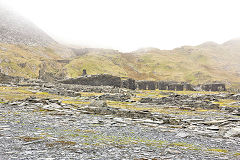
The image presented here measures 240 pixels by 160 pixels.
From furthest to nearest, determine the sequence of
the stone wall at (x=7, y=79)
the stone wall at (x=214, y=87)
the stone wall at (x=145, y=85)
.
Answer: the stone wall at (x=214, y=87)
the stone wall at (x=145, y=85)
the stone wall at (x=7, y=79)

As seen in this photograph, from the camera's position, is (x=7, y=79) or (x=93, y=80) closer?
(x=93, y=80)

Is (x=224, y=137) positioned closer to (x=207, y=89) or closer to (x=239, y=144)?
(x=239, y=144)

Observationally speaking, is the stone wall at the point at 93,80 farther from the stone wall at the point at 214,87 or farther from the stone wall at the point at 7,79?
the stone wall at the point at 214,87

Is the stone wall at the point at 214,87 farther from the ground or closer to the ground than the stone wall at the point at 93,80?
closer to the ground

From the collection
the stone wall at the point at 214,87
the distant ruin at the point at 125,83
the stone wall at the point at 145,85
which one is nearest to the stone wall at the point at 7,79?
the distant ruin at the point at 125,83

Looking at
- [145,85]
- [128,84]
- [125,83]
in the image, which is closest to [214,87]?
[145,85]

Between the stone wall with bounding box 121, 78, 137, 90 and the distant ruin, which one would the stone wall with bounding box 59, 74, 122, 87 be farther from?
the stone wall with bounding box 121, 78, 137, 90

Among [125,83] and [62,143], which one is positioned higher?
[125,83]

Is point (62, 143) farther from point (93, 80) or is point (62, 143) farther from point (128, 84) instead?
point (128, 84)

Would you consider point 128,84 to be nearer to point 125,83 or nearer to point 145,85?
point 125,83

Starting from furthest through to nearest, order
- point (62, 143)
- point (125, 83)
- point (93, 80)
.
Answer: point (125, 83) < point (93, 80) < point (62, 143)

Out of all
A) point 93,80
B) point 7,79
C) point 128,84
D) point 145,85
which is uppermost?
point 93,80

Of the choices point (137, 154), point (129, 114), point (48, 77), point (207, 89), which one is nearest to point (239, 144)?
point (137, 154)

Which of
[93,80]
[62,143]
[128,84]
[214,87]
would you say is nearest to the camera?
[62,143]
